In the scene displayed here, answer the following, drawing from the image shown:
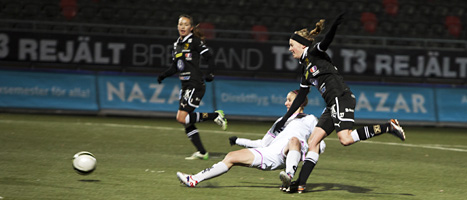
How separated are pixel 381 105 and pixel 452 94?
6.29 ft

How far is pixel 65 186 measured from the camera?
26.9 feet

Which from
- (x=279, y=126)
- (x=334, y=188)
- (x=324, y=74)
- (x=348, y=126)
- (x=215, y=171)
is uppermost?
(x=324, y=74)

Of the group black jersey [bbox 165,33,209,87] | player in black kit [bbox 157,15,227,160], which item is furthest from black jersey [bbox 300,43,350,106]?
black jersey [bbox 165,33,209,87]

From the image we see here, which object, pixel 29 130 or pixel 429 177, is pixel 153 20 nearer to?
pixel 29 130

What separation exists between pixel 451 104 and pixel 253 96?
17.2 ft

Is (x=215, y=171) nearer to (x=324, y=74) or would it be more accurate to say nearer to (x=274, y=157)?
(x=274, y=157)

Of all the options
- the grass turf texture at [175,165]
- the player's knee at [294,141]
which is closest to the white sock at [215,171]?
the grass turf texture at [175,165]

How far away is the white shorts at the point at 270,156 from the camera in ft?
26.3

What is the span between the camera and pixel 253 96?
18.4 m

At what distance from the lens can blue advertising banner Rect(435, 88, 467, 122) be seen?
60.1 ft

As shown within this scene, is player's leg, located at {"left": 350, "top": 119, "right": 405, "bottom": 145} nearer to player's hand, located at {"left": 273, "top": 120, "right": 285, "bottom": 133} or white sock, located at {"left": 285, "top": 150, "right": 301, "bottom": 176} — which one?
white sock, located at {"left": 285, "top": 150, "right": 301, "bottom": 176}

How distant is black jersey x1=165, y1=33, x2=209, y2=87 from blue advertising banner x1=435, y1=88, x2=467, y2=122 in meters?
9.27

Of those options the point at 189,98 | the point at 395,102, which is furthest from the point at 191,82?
the point at 395,102

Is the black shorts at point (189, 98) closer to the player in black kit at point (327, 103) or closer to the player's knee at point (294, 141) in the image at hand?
the player in black kit at point (327, 103)
